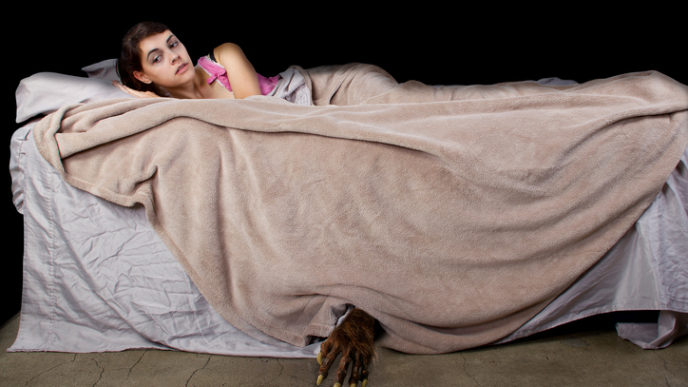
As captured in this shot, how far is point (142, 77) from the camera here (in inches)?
75.7

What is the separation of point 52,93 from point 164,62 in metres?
0.39

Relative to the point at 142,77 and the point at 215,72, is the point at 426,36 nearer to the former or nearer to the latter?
the point at 215,72

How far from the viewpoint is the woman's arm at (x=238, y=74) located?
207 cm

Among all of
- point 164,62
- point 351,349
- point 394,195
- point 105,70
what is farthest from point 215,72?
point 351,349

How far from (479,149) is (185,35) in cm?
154

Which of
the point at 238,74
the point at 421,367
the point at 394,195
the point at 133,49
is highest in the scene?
the point at 133,49

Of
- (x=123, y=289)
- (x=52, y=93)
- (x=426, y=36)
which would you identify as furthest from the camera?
(x=426, y=36)

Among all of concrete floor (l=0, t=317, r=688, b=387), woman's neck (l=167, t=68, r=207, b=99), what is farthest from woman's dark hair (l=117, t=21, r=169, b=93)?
concrete floor (l=0, t=317, r=688, b=387)

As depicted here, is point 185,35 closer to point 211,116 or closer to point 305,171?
point 211,116

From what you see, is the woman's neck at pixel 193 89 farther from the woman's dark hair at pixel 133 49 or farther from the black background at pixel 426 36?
the black background at pixel 426 36

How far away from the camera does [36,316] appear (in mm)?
1446

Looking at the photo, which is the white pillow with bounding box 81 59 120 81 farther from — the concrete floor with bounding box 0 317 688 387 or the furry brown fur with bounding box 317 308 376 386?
the furry brown fur with bounding box 317 308 376 386

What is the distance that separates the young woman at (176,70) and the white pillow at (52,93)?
0.17 metres

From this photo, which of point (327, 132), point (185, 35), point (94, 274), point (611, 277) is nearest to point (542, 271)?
point (611, 277)
